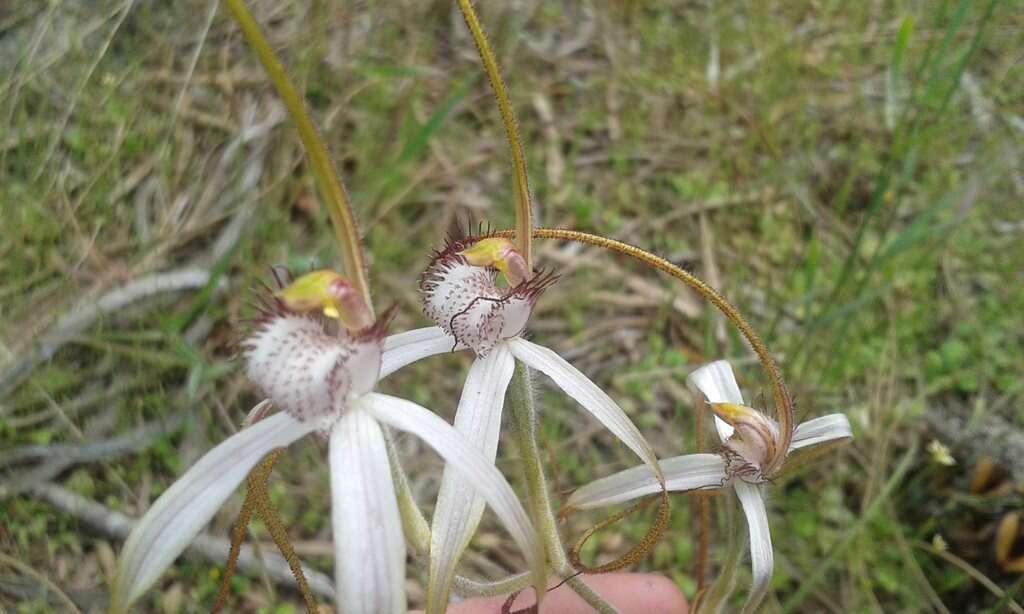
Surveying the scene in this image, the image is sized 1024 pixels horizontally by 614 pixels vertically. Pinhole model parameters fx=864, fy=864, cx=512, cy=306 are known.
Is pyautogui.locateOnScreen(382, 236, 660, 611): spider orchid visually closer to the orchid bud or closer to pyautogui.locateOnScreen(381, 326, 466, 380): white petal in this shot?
pyautogui.locateOnScreen(381, 326, 466, 380): white petal

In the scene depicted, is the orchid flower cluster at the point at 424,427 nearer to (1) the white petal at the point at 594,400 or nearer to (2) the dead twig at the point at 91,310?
(1) the white petal at the point at 594,400

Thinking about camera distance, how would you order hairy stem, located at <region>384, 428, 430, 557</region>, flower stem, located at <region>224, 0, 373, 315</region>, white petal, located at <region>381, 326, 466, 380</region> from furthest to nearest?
white petal, located at <region>381, 326, 466, 380</region> < hairy stem, located at <region>384, 428, 430, 557</region> < flower stem, located at <region>224, 0, 373, 315</region>

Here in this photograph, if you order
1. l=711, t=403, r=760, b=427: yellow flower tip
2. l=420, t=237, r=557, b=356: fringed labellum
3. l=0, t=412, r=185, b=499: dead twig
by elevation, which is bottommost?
l=0, t=412, r=185, b=499: dead twig

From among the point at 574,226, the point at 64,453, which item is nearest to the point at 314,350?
the point at 64,453

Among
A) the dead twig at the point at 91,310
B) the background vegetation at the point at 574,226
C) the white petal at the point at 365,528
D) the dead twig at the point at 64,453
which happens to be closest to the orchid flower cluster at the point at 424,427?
the white petal at the point at 365,528

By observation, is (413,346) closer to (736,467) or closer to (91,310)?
(736,467)

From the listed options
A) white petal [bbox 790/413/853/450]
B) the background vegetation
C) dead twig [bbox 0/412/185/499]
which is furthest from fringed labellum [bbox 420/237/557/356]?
dead twig [bbox 0/412/185/499]

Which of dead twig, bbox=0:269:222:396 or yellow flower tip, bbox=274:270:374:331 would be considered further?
dead twig, bbox=0:269:222:396

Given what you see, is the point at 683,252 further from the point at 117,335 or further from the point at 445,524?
the point at 445,524
